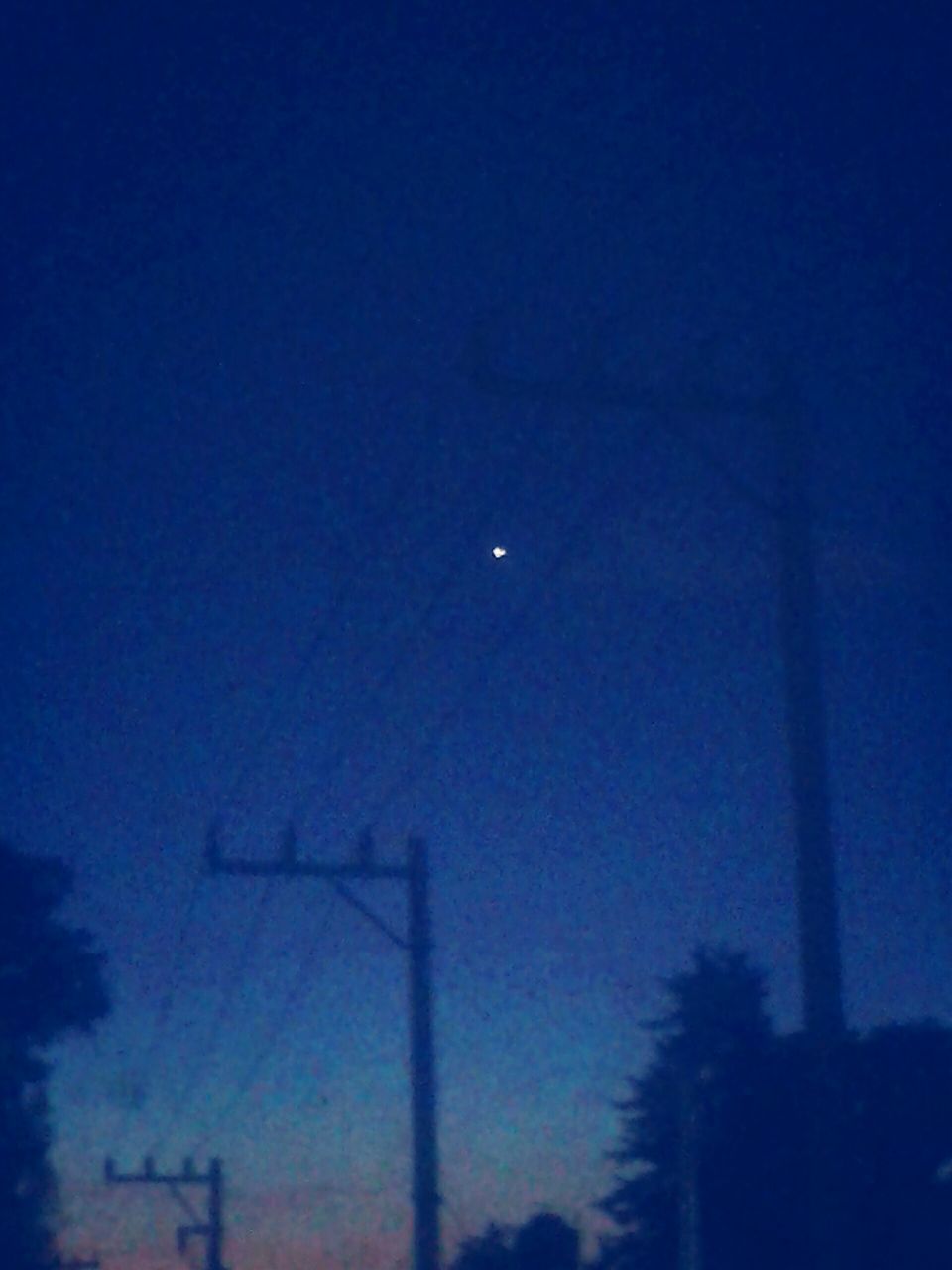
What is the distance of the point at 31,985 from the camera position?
4188cm

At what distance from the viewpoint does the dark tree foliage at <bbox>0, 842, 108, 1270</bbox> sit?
136ft

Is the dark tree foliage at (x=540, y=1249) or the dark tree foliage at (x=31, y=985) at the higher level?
the dark tree foliage at (x=31, y=985)

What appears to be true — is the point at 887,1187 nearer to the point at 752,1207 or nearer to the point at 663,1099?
the point at 752,1207

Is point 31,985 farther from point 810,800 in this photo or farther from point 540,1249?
point 810,800

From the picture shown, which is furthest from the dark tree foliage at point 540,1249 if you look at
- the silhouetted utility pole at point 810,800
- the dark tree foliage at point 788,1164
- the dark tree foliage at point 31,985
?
the silhouetted utility pole at point 810,800

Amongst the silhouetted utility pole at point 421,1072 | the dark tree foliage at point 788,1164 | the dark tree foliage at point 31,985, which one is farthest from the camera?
the dark tree foliage at point 31,985

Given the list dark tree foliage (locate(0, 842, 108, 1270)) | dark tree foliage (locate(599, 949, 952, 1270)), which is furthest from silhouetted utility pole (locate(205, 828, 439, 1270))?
dark tree foliage (locate(0, 842, 108, 1270))

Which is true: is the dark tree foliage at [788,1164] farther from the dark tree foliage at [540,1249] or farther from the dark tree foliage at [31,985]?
the dark tree foliage at [31,985]

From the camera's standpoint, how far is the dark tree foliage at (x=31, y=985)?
41.5 metres

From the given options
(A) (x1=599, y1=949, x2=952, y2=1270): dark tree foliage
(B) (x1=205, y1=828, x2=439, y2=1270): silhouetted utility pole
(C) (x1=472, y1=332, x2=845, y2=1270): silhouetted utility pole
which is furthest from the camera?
(A) (x1=599, y1=949, x2=952, y2=1270): dark tree foliage

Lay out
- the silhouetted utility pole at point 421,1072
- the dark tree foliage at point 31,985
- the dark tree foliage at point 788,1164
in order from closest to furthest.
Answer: the silhouetted utility pole at point 421,1072 → the dark tree foliage at point 788,1164 → the dark tree foliage at point 31,985

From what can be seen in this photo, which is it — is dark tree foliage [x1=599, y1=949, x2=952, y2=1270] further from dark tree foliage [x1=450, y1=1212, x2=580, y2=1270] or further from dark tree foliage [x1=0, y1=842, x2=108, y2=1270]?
dark tree foliage [x1=0, y1=842, x2=108, y2=1270]

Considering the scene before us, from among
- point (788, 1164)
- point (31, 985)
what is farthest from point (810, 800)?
point (31, 985)

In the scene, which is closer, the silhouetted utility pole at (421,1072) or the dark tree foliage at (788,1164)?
the silhouetted utility pole at (421,1072)
